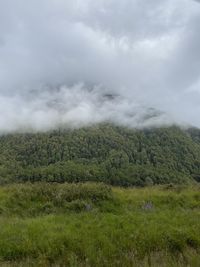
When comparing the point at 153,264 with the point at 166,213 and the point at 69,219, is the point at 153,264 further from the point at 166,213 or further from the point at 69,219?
the point at 166,213

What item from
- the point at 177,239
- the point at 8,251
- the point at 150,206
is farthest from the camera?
the point at 150,206

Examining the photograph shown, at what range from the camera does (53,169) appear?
655ft

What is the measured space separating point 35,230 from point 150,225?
309 cm

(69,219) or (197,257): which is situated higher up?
(69,219)

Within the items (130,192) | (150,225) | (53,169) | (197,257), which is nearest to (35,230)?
(150,225)

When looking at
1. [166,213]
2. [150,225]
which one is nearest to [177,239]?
[150,225]

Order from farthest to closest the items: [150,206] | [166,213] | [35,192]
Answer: [35,192]
[150,206]
[166,213]

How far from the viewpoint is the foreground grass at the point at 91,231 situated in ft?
28.7

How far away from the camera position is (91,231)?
33.9 feet

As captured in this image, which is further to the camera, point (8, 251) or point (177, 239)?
point (177, 239)

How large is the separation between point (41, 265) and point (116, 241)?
216 cm

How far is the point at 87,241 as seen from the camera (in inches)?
381

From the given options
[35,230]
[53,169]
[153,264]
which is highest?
[53,169]

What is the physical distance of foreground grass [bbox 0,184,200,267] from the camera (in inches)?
344
